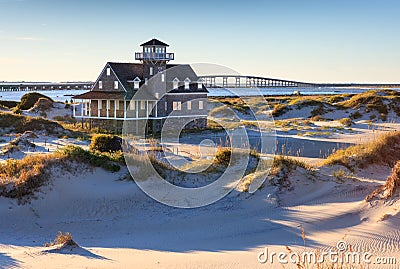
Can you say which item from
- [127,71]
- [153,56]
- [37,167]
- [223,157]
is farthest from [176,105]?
[37,167]

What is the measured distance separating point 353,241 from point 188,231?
13.0ft

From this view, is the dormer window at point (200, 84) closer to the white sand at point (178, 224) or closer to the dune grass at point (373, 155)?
the dune grass at point (373, 155)

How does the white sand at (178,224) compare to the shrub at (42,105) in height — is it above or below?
below

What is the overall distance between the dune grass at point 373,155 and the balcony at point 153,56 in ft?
74.2

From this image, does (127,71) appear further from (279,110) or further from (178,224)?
(178,224)

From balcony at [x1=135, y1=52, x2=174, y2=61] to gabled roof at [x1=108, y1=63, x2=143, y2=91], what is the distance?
1416 millimetres

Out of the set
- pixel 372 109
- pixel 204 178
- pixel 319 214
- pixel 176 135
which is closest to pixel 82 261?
pixel 319 214

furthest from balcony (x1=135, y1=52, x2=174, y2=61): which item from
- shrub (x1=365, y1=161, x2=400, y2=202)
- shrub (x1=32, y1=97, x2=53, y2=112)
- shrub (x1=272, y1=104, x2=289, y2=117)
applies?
shrub (x1=365, y1=161, x2=400, y2=202)

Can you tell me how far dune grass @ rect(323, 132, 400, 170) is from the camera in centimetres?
1772

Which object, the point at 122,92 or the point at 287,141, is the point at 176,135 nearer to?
the point at 122,92

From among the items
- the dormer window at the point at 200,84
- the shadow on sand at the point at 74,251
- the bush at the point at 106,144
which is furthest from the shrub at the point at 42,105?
the shadow on sand at the point at 74,251

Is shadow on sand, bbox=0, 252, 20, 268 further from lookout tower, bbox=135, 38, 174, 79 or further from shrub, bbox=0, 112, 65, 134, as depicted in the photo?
lookout tower, bbox=135, 38, 174, 79

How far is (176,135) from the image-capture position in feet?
122

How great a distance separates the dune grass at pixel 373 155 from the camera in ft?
58.1
